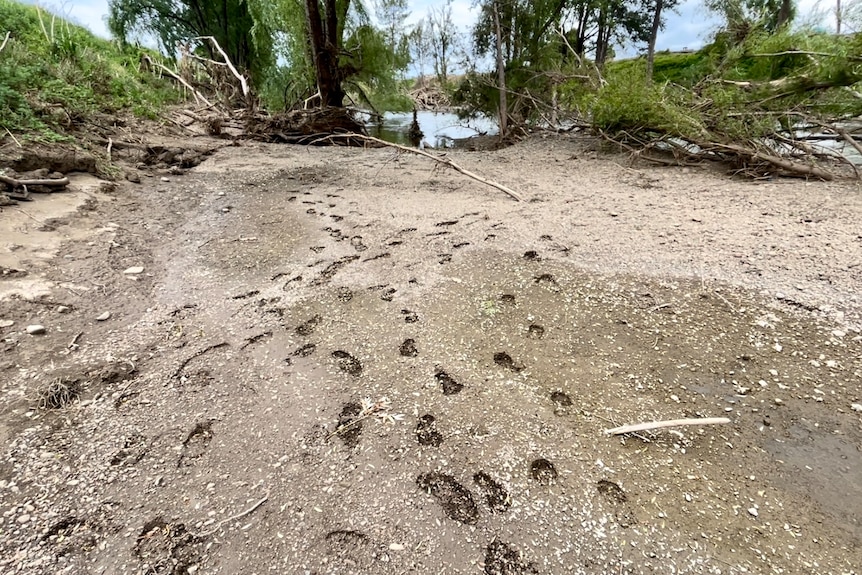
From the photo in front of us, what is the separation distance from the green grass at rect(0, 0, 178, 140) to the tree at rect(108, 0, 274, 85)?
2.37 m

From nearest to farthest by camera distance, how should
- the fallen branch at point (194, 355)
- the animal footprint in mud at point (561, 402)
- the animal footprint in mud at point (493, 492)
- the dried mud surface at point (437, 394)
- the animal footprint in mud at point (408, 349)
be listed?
the dried mud surface at point (437, 394) < the animal footprint in mud at point (493, 492) < the animal footprint in mud at point (561, 402) < the fallen branch at point (194, 355) < the animal footprint in mud at point (408, 349)

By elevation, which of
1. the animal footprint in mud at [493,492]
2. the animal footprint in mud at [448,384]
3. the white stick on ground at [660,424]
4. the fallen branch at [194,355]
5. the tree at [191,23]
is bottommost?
the animal footprint in mud at [493,492]

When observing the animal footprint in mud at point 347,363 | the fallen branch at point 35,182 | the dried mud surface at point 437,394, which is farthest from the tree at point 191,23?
the animal footprint in mud at point 347,363

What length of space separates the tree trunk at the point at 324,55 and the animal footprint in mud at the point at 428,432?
36.1 ft

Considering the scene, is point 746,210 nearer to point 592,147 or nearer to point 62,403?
point 592,147

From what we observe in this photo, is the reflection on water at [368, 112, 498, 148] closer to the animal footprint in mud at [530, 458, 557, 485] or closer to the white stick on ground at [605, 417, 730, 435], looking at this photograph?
the white stick on ground at [605, 417, 730, 435]

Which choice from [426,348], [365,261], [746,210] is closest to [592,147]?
[746,210]

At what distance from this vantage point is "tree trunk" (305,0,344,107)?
1038 centimetres

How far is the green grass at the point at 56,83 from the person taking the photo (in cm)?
564

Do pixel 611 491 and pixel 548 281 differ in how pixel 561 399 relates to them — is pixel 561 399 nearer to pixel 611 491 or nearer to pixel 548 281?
pixel 611 491

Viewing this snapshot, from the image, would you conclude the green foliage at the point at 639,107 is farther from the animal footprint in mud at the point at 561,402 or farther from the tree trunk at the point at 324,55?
the tree trunk at the point at 324,55

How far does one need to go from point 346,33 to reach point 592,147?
8.46 metres

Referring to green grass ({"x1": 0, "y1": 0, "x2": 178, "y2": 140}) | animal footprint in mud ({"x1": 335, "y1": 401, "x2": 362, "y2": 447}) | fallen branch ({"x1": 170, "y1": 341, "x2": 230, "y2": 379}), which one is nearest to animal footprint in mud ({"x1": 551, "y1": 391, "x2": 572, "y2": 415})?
animal footprint in mud ({"x1": 335, "y1": 401, "x2": 362, "y2": 447})

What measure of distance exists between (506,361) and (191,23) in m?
19.7
